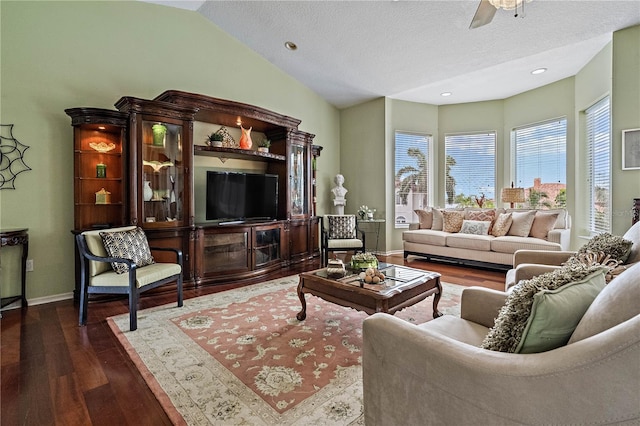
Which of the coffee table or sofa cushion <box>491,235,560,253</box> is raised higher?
sofa cushion <box>491,235,560,253</box>

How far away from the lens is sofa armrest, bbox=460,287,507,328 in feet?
5.62

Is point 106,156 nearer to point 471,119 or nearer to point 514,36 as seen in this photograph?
point 514,36

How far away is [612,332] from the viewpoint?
0.76 m

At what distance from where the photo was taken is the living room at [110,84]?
3416 mm

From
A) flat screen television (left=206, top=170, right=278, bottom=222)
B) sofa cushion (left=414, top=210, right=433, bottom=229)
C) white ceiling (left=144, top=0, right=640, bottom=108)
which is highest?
white ceiling (left=144, top=0, right=640, bottom=108)

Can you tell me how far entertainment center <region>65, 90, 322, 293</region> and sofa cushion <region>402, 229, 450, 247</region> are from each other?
6.49 ft

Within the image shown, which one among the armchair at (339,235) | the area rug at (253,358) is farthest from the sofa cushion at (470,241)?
the area rug at (253,358)

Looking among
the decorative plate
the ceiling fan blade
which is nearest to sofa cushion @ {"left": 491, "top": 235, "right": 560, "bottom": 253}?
the ceiling fan blade

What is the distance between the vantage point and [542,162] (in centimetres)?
556

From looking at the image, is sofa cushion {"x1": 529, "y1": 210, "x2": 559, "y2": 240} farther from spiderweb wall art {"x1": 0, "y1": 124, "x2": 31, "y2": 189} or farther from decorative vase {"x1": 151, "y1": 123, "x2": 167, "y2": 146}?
spiderweb wall art {"x1": 0, "y1": 124, "x2": 31, "y2": 189}

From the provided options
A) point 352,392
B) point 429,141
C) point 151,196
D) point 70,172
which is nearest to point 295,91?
point 429,141

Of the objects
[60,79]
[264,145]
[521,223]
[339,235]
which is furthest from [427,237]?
[60,79]

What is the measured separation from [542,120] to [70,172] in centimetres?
712

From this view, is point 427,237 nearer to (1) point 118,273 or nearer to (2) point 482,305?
(2) point 482,305
